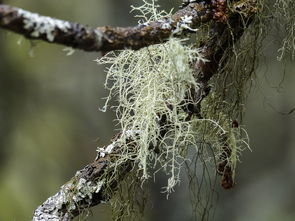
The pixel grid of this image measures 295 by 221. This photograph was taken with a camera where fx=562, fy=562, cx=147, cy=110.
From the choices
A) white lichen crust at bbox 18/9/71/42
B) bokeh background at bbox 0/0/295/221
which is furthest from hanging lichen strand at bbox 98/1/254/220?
bokeh background at bbox 0/0/295/221

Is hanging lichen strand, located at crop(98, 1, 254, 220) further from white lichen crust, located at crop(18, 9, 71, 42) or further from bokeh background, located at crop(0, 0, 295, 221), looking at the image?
bokeh background, located at crop(0, 0, 295, 221)

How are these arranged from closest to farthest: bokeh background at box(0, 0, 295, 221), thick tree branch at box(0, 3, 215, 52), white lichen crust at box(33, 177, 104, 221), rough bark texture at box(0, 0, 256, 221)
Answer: thick tree branch at box(0, 3, 215, 52) → rough bark texture at box(0, 0, 256, 221) → white lichen crust at box(33, 177, 104, 221) → bokeh background at box(0, 0, 295, 221)

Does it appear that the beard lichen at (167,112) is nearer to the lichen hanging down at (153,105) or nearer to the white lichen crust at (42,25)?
the lichen hanging down at (153,105)

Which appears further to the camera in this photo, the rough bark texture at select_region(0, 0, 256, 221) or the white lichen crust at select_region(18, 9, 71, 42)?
the rough bark texture at select_region(0, 0, 256, 221)

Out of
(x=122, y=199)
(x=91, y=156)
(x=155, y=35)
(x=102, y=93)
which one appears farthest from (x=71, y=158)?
(x=155, y=35)

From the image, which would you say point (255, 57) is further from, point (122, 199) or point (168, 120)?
point (122, 199)

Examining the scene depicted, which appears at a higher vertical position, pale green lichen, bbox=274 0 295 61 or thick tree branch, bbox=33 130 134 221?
pale green lichen, bbox=274 0 295 61

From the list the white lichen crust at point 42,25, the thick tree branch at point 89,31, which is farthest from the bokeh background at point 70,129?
the white lichen crust at point 42,25
